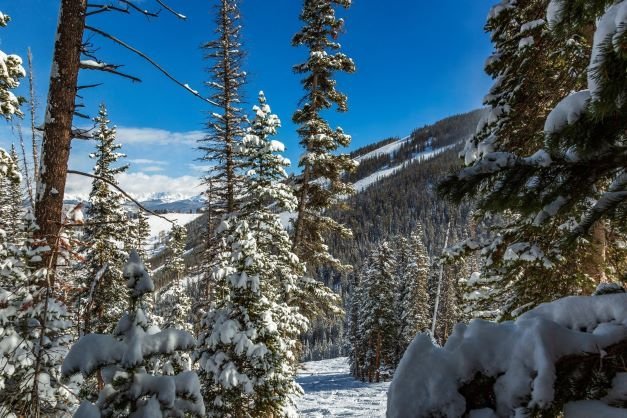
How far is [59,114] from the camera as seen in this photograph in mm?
4879

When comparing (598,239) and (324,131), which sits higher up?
(324,131)

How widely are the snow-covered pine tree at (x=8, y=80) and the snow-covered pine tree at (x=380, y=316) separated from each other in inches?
1333

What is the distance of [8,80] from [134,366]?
7880 millimetres

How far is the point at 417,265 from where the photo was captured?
139 feet

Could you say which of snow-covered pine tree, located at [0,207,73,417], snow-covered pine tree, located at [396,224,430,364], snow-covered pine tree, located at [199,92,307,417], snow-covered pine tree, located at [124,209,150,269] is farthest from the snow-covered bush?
snow-covered pine tree, located at [396,224,430,364]

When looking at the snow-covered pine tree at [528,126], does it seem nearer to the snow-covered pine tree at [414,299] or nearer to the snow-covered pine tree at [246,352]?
the snow-covered pine tree at [246,352]

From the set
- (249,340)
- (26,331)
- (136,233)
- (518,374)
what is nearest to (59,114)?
(26,331)

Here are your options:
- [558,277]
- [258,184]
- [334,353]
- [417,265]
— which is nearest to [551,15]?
[558,277]

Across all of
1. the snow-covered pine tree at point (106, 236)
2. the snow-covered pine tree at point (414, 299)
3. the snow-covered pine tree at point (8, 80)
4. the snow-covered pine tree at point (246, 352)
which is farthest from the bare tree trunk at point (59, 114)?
the snow-covered pine tree at point (414, 299)

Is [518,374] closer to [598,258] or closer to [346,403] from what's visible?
[598,258]

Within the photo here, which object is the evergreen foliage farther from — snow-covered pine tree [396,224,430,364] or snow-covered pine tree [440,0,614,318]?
snow-covered pine tree [396,224,430,364]

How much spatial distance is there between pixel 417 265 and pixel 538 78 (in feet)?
122

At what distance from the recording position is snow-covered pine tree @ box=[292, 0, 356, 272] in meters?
14.4

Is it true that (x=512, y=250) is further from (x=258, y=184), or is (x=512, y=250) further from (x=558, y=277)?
(x=258, y=184)
